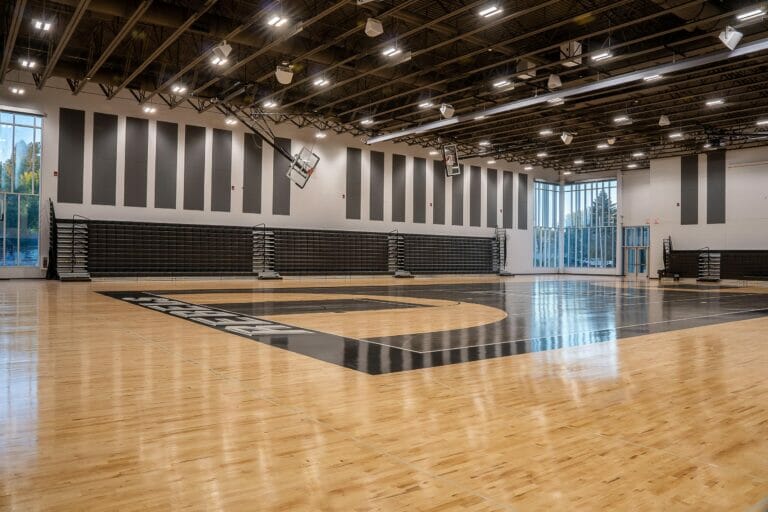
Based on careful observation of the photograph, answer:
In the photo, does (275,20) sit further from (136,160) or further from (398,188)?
(398,188)

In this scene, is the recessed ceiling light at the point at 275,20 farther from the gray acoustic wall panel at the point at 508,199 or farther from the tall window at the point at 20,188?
the gray acoustic wall panel at the point at 508,199

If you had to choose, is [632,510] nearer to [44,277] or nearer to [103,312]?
[103,312]

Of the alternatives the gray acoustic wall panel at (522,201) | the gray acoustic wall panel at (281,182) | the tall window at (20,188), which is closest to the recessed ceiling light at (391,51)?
the gray acoustic wall panel at (281,182)

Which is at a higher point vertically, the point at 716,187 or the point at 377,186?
the point at 716,187

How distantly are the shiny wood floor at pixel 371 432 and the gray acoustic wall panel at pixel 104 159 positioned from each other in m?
15.6

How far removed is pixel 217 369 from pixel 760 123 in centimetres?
2478

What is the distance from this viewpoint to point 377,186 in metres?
27.3

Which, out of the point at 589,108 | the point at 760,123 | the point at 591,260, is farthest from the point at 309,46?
the point at 591,260

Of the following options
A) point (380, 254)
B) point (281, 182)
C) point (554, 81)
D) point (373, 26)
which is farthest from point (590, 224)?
point (373, 26)

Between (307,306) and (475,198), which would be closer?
(307,306)

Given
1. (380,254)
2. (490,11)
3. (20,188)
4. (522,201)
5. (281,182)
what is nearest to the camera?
(490,11)

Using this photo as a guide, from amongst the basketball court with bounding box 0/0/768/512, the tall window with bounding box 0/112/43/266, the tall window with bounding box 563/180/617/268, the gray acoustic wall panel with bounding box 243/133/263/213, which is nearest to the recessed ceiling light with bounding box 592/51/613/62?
the basketball court with bounding box 0/0/768/512

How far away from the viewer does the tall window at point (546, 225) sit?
3584cm

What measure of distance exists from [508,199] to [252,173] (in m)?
17.0
